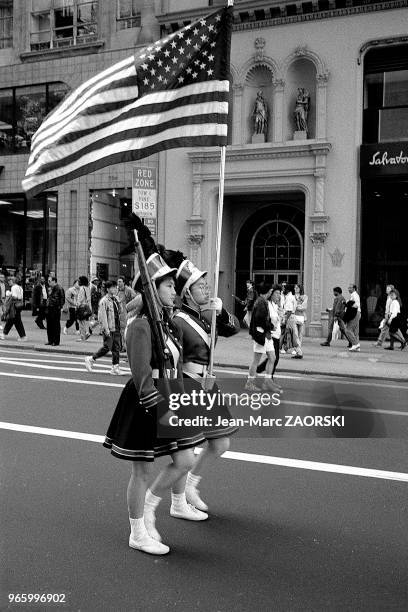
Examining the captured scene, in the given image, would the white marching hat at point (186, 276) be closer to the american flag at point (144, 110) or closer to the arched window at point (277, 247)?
the american flag at point (144, 110)

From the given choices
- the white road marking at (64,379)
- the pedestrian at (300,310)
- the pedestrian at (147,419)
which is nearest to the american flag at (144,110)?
the pedestrian at (147,419)

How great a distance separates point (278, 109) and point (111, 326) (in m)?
13.3

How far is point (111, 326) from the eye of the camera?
41.3ft

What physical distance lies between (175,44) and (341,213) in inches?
644

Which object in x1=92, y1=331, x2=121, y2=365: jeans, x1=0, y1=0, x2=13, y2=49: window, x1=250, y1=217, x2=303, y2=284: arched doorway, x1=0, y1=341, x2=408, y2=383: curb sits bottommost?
x1=0, y1=341, x2=408, y2=383: curb

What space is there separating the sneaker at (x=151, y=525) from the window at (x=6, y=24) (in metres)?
26.9

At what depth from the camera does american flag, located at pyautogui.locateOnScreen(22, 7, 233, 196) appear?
5.35 metres

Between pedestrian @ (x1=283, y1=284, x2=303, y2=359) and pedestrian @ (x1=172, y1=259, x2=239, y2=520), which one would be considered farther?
pedestrian @ (x1=283, y1=284, x2=303, y2=359)

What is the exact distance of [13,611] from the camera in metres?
3.45

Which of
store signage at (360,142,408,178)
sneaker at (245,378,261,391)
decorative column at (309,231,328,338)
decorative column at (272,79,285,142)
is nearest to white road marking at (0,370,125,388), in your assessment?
sneaker at (245,378,261,391)

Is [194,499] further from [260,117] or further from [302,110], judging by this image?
[260,117]

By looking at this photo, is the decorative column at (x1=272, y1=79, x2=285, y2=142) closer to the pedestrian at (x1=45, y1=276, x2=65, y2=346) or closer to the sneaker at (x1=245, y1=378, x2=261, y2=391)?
the pedestrian at (x1=45, y1=276, x2=65, y2=346)

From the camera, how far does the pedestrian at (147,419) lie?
3.98 meters

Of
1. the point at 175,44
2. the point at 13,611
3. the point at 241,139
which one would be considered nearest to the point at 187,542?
the point at 13,611
